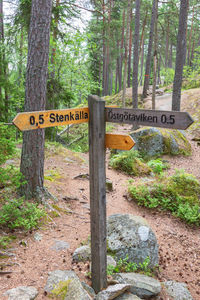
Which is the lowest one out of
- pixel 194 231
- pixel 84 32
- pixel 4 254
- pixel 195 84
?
pixel 194 231

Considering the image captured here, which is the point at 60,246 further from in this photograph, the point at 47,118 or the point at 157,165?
the point at 157,165

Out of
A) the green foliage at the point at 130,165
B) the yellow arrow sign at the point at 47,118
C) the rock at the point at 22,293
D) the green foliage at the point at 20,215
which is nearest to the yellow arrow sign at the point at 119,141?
the yellow arrow sign at the point at 47,118

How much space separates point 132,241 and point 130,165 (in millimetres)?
4817

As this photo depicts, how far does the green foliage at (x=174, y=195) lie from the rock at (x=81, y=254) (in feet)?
9.76

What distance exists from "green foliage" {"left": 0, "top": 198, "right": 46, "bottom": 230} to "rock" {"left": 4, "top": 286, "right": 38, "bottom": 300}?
3.91ft

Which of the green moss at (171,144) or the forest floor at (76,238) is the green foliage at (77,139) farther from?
the green moss at (171,144)

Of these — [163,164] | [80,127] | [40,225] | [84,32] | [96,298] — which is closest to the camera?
[96,298]

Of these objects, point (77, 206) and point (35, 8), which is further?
point (77, 206)

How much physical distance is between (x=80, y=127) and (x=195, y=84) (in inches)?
504

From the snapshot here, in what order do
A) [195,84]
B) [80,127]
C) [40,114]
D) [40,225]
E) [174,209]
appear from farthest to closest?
[195,84] < [80,127] < [174,209] < [40,225] < [40,114]

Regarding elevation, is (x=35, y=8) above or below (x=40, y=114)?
above

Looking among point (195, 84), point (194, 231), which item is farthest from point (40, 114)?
point (195, 84)

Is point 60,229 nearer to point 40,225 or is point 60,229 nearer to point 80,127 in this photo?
point 40,225

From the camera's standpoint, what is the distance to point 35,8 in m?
4.68
